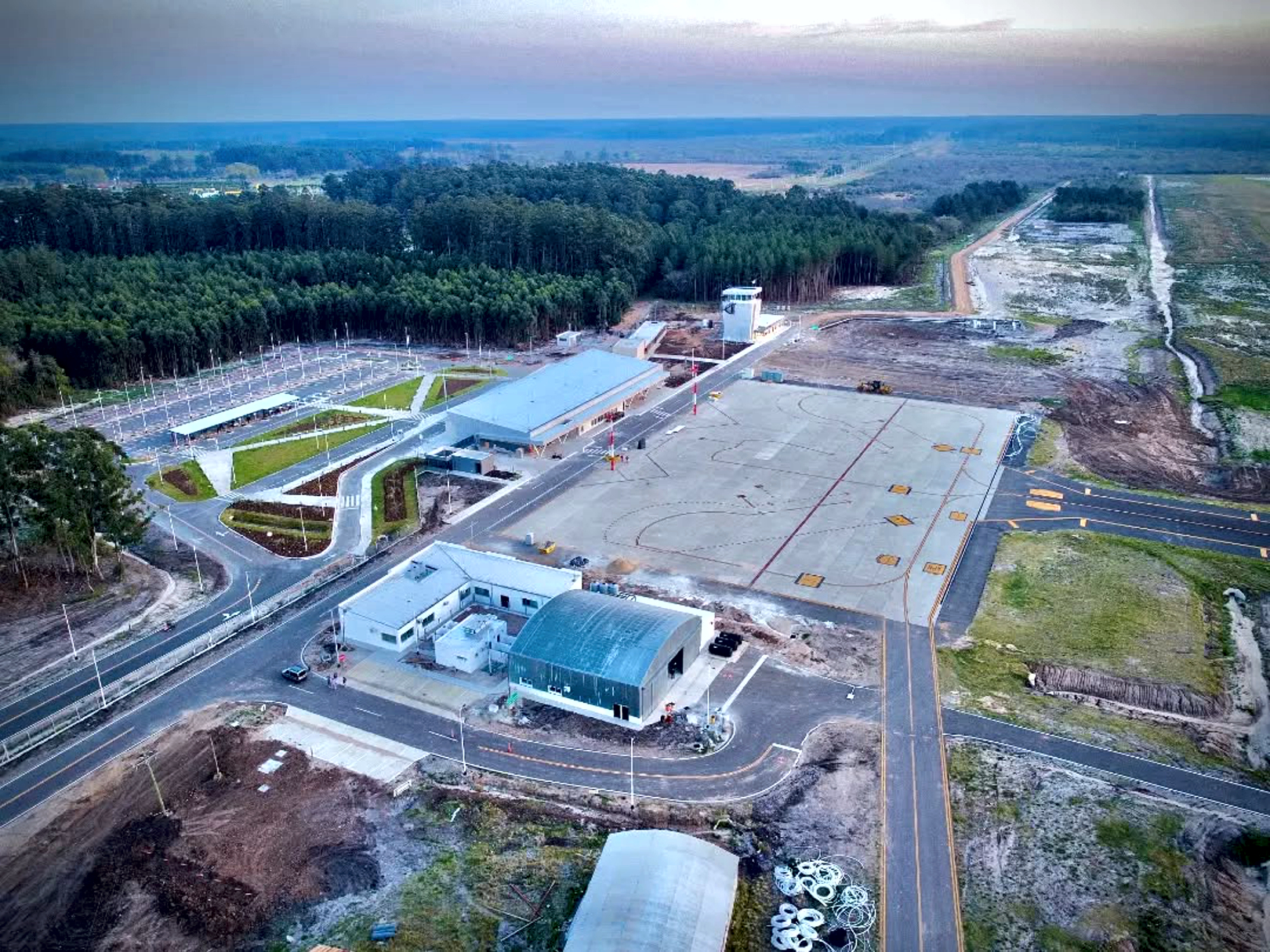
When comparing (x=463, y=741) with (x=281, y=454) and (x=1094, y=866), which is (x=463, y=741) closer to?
(x=1094, y=866)

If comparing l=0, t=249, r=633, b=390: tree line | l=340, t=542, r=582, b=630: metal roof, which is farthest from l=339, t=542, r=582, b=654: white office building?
l=0, t=249, r=633, b=390: tree line

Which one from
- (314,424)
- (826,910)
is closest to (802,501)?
(826,910)

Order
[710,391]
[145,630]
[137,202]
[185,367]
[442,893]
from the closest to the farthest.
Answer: [442,893]
[145,630]
[710,391]
[185,367]
[137,202]

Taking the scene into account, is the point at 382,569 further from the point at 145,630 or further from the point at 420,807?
the point at 420,807

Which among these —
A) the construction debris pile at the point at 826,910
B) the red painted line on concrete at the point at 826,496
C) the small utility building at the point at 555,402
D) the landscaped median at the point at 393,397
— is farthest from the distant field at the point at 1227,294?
the landscaped median at the point at 393,397

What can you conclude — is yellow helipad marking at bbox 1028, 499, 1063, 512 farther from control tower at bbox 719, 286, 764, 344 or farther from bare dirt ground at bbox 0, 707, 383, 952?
control tower at bbox 719, 286, 764, 344

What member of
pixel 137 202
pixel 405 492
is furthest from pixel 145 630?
pixel 137 202
